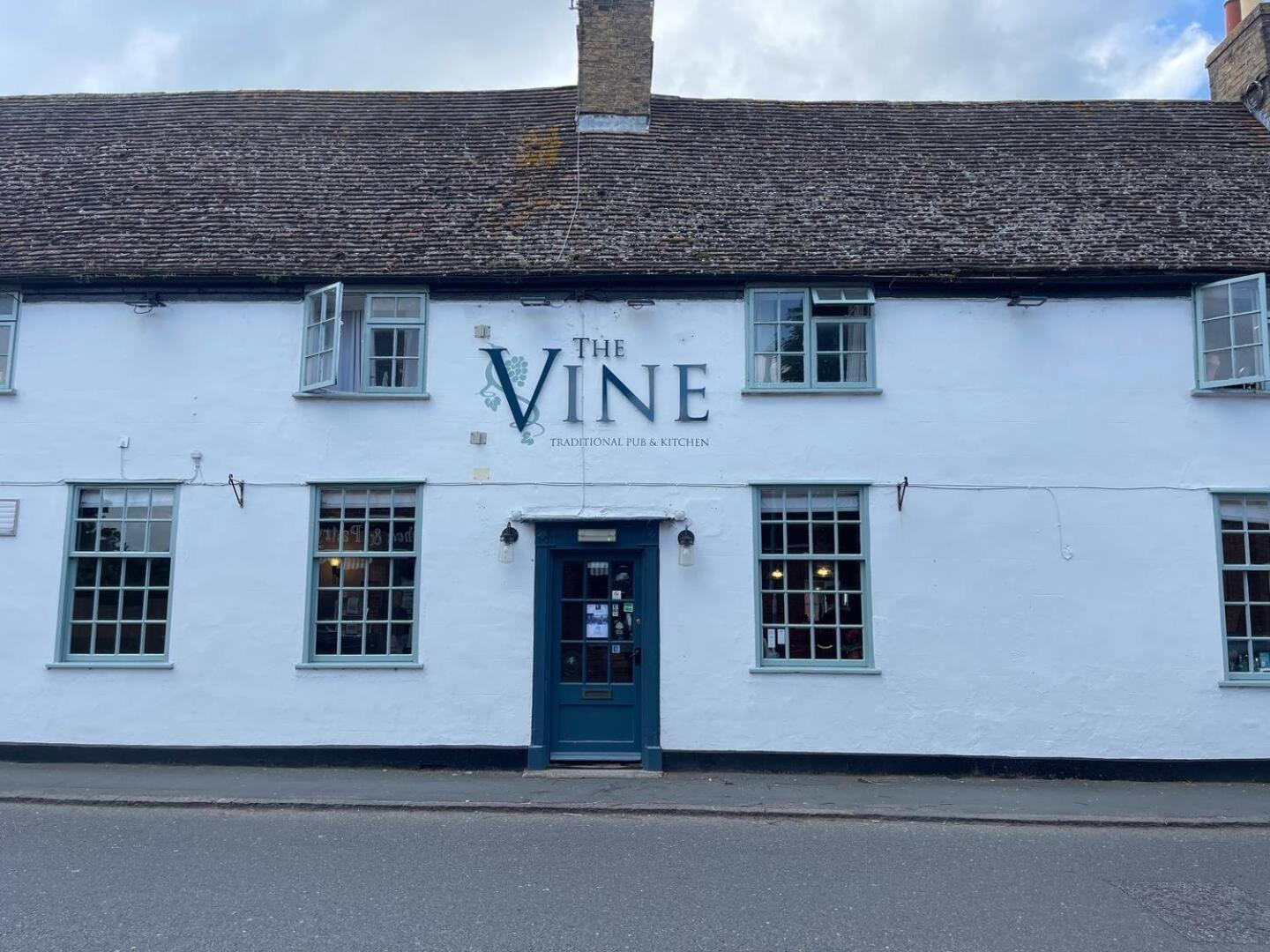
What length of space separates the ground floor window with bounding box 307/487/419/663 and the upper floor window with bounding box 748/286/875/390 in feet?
13.8

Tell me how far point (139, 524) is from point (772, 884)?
310 inches

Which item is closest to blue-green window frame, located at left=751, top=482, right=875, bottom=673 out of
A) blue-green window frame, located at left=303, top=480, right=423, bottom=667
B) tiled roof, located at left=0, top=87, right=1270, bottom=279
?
tiled roof, located at left=0, top=87, right=1270, bottom=279

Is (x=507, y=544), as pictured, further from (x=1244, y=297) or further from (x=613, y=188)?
(x=1244, y=297)

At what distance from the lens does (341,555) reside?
10.5 metres

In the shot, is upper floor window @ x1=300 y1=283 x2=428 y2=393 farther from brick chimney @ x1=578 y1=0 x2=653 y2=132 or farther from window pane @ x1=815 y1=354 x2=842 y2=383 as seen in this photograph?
window pane @ x1=815 y1=354 x2=842 y2=383

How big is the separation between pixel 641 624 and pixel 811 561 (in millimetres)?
1968

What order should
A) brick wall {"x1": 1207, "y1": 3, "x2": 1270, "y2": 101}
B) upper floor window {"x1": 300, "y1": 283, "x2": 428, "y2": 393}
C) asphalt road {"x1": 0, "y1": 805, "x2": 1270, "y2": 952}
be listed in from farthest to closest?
→ brick wall {"x1": 1207, "y1": 3, "x2": 1270, "y2": 101} < upper floor window {"x1": 300, "y1": 283, "x2": 428, "y2": 393} < asphalt road {"x1": 0, "y1": 805, "x2": 1270, "y2": 952}

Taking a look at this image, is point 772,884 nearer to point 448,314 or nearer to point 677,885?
point 677,885

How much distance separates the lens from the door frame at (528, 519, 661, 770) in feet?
33.6

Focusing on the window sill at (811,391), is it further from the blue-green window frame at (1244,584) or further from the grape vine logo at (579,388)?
the blue-green window frame at (1244,584)

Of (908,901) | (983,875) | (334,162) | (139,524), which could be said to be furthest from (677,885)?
(334,162)

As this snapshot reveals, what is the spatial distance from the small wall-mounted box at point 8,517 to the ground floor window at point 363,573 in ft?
10.8

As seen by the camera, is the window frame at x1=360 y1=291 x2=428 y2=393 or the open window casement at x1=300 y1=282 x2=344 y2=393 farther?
the window frame at x1=360 y1=291 x2=428 y2=393

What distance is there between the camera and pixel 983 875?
22.8 feet
